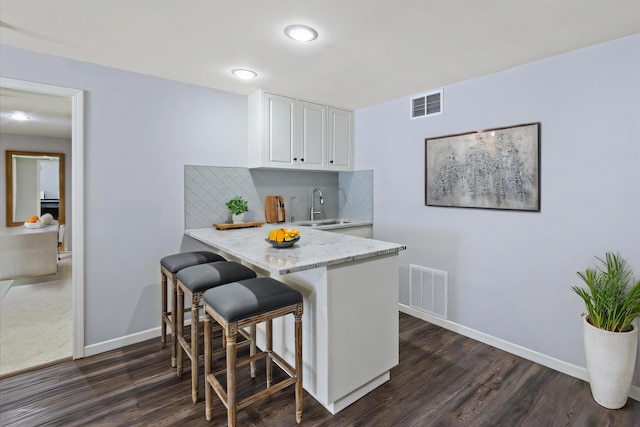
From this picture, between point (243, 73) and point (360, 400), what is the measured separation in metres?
2.66

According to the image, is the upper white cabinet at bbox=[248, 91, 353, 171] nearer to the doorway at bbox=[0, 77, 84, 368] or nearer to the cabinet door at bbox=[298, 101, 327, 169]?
the cabinet door at bbox=[298, 101, 327, 169]

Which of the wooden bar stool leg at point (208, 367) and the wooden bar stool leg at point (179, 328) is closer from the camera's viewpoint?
the wooden bar stool leg at point (208, 367)

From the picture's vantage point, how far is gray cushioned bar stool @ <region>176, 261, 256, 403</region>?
1.99 m

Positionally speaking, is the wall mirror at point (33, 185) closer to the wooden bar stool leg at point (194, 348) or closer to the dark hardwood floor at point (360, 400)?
the dark hardwood floor at point (360, 400)

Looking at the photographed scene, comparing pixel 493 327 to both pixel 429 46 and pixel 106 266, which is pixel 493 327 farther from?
pixel 106 266

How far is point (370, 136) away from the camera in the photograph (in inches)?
A: 149

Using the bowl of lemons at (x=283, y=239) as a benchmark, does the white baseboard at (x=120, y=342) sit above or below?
below

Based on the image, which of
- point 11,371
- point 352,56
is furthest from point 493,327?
point 11,371

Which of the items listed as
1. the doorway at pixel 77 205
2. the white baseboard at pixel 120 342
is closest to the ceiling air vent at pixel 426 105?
the doorway at pixel 77 205

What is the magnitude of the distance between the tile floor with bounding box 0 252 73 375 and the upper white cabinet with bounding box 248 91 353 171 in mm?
2370

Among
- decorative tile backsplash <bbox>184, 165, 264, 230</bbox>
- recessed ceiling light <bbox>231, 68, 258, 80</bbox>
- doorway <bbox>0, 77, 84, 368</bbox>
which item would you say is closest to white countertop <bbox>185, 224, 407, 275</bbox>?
decorative tile backsplash <bbox>184, 165, 264, 230</bbox>

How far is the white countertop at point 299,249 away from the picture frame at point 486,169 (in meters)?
1.11

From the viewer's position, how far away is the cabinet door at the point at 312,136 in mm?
3514

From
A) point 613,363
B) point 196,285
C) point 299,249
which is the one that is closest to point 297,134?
point 299,249
